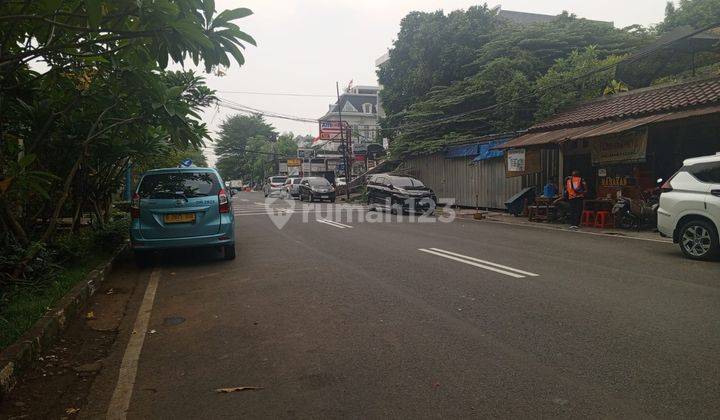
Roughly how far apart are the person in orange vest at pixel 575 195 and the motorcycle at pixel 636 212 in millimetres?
1046

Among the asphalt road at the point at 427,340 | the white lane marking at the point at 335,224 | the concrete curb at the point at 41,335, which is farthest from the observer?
the white lane marking at the point at 335,224

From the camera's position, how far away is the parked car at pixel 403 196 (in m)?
20.2

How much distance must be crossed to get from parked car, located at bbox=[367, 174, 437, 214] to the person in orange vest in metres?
6.88

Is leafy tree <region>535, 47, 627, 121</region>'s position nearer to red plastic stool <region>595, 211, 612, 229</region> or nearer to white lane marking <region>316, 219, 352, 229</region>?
red plastic stool <region>595, 211, 612, 229</region>

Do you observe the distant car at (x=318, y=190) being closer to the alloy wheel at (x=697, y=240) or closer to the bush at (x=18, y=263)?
the alloy wheel at (x=697, y=240)

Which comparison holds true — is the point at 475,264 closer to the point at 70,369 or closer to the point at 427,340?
the point at 427,340

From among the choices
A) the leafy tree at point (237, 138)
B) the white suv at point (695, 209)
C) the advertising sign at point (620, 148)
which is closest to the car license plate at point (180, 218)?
the white suv at point (695, 209)

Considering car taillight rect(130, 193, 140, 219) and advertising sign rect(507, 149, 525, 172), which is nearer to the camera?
car taillight rect(130, 193, 140, 219)

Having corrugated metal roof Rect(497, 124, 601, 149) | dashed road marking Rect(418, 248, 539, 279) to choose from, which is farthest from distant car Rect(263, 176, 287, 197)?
dashed road marking Rect(418, 248, 539, 279)

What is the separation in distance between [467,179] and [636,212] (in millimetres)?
10935

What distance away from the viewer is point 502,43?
26.5 m

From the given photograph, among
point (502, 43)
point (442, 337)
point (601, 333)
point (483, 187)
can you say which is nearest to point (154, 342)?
point (442, 337)

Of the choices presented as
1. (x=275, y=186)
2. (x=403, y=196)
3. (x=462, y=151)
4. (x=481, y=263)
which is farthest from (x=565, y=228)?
(x=275, y=186)

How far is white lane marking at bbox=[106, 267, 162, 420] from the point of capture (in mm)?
3325
